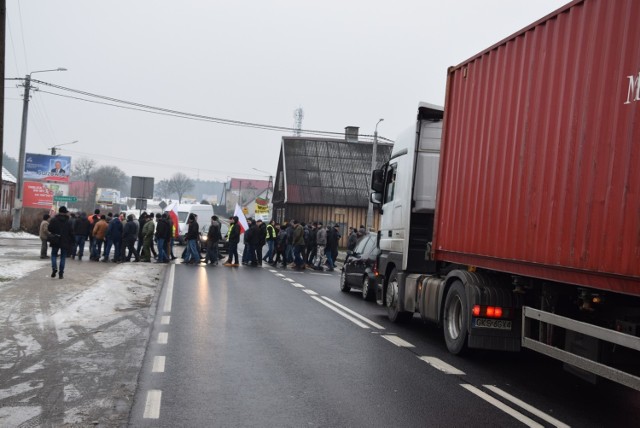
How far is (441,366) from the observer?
27.9 feet

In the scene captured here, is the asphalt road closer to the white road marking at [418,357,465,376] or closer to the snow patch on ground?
the white road marking at [418,357,465,376]

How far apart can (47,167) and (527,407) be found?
46.9m

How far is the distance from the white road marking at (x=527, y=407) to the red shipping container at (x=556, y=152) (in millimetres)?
1184

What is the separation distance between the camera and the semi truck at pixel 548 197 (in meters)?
5.85

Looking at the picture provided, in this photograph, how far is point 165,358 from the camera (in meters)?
8.41

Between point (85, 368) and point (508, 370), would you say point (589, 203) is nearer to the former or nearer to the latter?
point (508, 370)

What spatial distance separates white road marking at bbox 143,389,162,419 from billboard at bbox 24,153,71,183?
4428 cm

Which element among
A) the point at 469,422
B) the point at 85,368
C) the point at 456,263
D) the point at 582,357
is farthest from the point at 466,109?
the point at 85,368

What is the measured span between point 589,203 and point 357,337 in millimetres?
5079

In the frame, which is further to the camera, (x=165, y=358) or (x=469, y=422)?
(x=165, y=358)

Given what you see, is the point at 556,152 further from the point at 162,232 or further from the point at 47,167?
the point at 47,167

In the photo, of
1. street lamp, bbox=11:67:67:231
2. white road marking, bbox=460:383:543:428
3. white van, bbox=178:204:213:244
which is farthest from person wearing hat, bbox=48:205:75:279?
street lamp, bbox=11:67:67:231

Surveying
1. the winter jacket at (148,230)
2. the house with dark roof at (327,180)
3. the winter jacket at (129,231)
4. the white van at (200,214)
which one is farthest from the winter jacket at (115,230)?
the house with dark roof at (327,180)

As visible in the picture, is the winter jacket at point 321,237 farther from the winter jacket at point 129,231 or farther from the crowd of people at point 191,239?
the winter jacket at point 129,231
